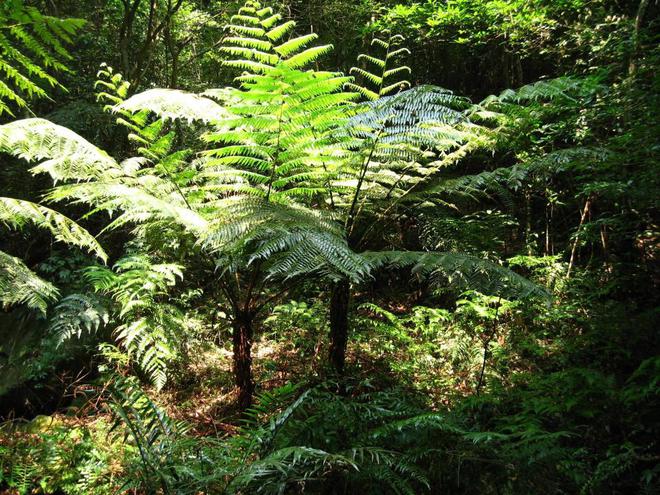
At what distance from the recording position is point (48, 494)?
2020 millimetres

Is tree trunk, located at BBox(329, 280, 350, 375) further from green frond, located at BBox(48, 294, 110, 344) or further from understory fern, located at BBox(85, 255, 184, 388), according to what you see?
green frond, located at BBox(48, 294, 110, 344)

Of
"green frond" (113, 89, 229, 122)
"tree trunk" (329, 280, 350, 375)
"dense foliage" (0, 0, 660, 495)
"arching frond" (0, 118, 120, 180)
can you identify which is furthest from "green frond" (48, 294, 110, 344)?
"tree trunk" (329, 280, 350, 375)

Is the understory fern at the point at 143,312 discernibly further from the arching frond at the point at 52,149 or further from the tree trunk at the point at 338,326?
the tree trunk at the point at 338,326

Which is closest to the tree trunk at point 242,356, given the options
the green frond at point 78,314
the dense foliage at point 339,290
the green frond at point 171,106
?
the dense foliage at point 339,290

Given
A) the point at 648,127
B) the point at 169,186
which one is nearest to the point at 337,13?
the point at 169,186

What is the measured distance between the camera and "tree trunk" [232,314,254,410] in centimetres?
257

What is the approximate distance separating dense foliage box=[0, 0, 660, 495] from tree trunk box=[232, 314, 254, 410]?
1 centimetres

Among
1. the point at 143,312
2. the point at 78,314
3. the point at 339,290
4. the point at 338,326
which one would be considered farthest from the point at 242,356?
the point at 78,314

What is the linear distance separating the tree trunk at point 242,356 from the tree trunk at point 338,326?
547 mm

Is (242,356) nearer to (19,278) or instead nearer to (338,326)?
(338,326)

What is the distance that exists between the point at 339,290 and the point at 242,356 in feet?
2.47

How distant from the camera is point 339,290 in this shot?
258cm

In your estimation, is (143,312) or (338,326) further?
(143,312)

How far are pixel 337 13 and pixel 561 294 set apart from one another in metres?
5.19
